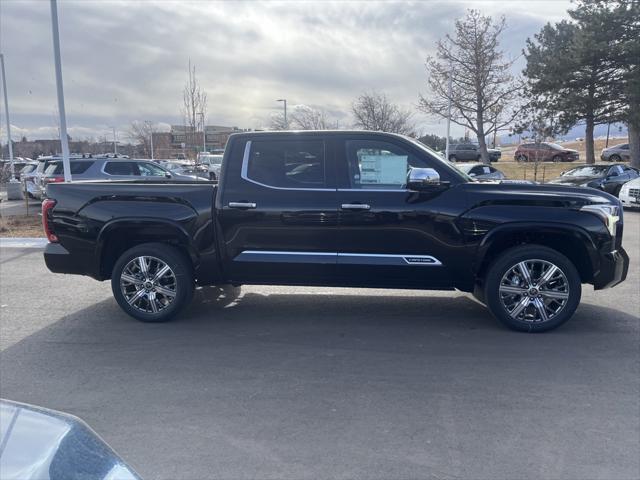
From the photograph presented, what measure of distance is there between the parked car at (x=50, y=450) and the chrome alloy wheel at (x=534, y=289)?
4.55 meters

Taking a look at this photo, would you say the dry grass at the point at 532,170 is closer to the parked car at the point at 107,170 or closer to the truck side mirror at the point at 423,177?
the parked car at the point at 107,170

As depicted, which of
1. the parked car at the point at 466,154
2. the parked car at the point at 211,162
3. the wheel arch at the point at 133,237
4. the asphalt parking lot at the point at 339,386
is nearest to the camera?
the asphalt parking lot at the point at 339,386

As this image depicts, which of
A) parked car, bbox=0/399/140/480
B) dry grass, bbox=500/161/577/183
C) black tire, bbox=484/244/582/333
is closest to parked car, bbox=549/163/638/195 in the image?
dry grass, bbox=500/161/577/183

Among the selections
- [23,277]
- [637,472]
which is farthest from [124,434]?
[23,277]

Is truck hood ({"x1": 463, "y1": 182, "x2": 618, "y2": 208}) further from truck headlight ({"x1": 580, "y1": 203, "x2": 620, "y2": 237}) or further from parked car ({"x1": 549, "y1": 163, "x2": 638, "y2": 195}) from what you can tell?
parked car ({"x1": 549, "y1": 163, "x2": 638, "y2": 195})

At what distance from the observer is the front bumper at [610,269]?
559 cm

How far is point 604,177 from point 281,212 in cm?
1941

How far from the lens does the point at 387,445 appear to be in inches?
137

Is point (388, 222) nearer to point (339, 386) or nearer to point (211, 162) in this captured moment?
point (339, 386)

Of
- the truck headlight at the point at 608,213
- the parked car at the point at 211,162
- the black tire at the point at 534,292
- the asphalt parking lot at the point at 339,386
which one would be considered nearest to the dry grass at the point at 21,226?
the asphalt parking lot at the point at 339,386

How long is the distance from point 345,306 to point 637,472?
3804 mm

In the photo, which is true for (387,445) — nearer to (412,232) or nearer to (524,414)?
(524,414)

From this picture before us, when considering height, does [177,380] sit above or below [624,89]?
below

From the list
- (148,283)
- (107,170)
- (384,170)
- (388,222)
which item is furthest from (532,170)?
(148,283)
